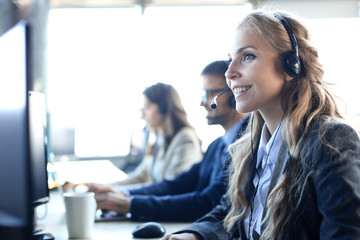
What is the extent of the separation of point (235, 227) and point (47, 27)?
13.1 feet

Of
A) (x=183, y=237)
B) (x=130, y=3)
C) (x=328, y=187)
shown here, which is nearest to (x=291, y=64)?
(x=328, y=187)

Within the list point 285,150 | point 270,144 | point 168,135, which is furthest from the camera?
point 168,135

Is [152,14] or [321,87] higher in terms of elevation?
[152,14]

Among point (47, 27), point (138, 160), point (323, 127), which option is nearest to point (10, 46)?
point (323, 127)

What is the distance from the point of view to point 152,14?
4641mm

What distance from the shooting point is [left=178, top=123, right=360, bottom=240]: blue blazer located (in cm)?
85

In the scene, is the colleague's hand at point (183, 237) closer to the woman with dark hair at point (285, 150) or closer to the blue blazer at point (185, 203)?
the woman with dark hair at point (285, 150)

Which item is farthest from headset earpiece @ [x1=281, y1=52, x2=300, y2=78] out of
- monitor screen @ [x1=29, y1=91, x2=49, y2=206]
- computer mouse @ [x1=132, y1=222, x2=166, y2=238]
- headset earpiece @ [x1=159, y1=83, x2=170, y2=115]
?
headset earpiece @ [x1=159, y1=83, x2=170, y2=115]

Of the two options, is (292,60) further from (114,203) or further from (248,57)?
(114,203)

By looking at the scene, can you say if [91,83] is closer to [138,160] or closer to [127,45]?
[127,45]

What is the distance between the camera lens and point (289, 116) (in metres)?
1.08

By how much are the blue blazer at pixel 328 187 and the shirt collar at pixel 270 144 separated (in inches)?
2.9

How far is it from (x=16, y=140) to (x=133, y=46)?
4.06 meters

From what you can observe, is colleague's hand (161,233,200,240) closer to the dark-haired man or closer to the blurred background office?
the dark-haired man
